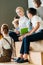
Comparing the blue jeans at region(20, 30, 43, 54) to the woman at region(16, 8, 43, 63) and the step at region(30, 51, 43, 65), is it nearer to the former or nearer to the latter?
the woman at region(16, 8, 43, 63)

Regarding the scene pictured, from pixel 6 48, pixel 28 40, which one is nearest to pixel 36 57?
pixel 28 40

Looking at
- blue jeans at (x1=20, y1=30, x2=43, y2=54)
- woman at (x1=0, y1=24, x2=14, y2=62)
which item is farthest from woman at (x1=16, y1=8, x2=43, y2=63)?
woman at (x1=0, y1=24, x2=14, y2=62)

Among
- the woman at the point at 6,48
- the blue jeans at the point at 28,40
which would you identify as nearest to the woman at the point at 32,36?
the blue jeans at the point at 28,40

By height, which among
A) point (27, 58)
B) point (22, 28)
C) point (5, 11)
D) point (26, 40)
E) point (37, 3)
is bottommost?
point (27, 58)

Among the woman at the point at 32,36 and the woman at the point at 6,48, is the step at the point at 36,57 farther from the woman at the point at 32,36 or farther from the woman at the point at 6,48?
the woman at the point at 6,48

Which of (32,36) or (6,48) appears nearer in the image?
(32,36)

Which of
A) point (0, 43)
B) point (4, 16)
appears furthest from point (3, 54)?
point (4, 16)

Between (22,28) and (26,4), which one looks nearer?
(22,28)

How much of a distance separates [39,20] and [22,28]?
0.56 metres

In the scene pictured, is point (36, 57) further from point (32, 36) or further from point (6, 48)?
point (6, 48)

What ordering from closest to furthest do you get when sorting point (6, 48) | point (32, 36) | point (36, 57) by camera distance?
point (36, 57) → point (32, 36) → point (6, 48)

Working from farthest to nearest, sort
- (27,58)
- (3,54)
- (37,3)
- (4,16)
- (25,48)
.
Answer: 1. (4,16)
2. (3,54)
3. (37,3)
4. (27,58)
5. (25,48)

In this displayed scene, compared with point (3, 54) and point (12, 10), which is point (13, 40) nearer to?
point (3, 54)

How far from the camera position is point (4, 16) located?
4973mm
